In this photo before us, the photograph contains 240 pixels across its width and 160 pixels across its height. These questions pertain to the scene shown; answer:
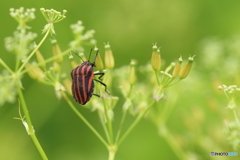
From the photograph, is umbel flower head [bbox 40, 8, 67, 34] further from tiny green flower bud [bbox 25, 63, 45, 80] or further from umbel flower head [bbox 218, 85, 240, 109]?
umbel flower head [bbox 218, 85, 240, 109]

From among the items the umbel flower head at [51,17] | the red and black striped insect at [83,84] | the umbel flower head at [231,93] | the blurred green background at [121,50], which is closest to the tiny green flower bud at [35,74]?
the red and black striped insect at [83,84]

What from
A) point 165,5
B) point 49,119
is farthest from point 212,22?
point 49,119

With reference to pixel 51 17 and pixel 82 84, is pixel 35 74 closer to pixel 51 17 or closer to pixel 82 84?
pixel 82 84

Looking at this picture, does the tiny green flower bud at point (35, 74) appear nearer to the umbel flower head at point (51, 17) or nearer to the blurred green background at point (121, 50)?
the umbel flower head at point (51, 17)

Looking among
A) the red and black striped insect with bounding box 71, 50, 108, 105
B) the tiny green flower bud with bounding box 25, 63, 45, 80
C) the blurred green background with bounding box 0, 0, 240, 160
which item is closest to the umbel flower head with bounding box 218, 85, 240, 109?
the red and black striped insect with bounding box 71, 50, 108, 105

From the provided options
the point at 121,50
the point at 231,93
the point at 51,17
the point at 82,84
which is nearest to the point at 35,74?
the point at 82,84

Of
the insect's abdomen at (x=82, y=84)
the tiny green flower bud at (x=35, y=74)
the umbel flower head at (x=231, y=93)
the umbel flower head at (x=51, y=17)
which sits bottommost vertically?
the umbel flower head at (x=231, y=93)
